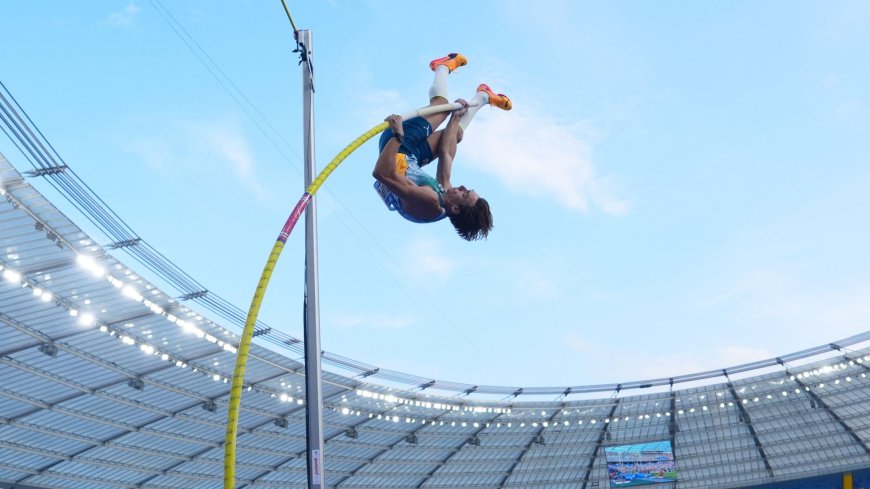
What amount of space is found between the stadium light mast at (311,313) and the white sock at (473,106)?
4.81 feet

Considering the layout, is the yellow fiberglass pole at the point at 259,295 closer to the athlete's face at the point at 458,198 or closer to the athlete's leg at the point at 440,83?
the athlete's leg at the point at 440,83

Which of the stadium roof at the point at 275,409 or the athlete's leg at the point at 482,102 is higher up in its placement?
the stadium roof at the point at 275,409

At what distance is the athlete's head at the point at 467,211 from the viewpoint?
26.1 feet

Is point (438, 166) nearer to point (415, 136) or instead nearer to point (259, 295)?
point (415, 136)

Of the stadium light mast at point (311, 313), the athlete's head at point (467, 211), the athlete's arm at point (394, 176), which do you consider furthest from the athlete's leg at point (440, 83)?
the stadium light mast at point (311, 313)

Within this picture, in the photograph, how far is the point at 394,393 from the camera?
39531 mm

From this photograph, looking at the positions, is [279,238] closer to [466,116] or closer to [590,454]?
[466,116]

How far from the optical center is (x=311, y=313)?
7.42 meters

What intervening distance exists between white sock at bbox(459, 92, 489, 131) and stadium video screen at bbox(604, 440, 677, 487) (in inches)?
1673

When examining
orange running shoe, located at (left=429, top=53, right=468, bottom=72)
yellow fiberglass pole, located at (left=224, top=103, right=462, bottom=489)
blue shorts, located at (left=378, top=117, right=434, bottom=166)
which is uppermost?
orange running shoe, located at (left=429, top=53, right=468, bottom=72)

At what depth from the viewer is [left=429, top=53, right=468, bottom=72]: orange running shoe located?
29.0ft

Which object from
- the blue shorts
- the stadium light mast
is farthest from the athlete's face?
the stadium light mast

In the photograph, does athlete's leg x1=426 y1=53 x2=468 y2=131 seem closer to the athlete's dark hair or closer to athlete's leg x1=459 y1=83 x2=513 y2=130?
athlete's leg x1=459 y1=83 x2=513 y2=130

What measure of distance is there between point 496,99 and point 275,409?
3019 centimetres
